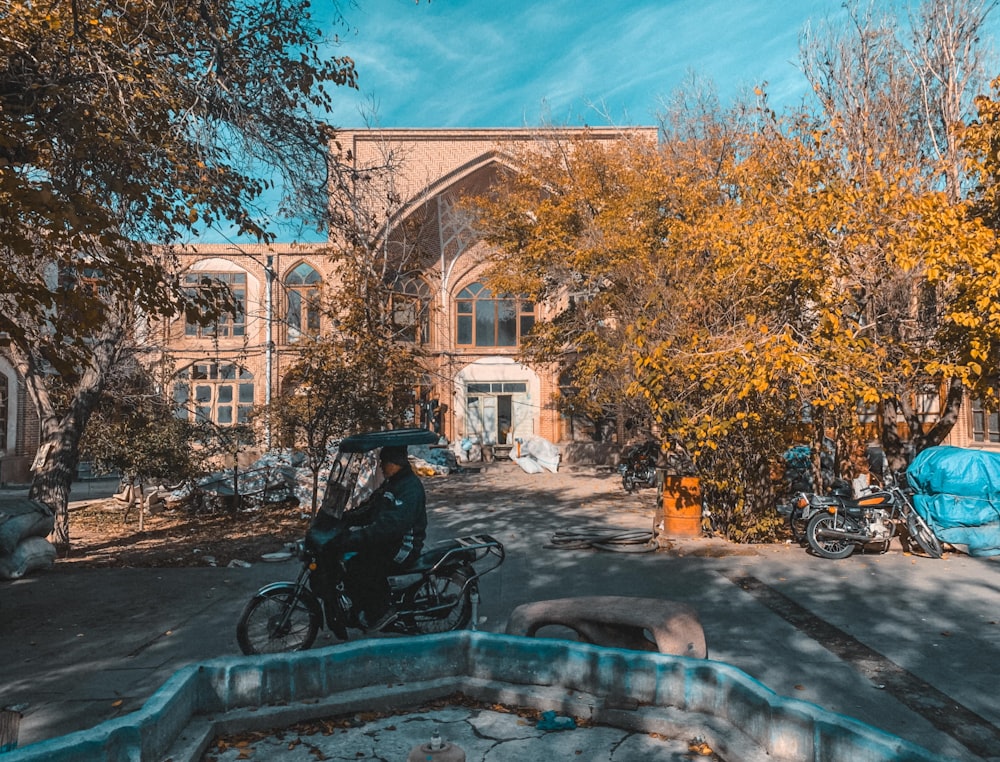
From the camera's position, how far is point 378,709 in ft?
14.9

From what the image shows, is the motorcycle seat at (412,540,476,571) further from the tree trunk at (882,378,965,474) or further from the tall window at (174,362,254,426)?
the tall window at (174,362,254,426)

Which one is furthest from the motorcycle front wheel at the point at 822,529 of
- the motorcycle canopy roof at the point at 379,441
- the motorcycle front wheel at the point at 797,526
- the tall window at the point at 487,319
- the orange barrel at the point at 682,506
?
the tall window at the point at 487,319

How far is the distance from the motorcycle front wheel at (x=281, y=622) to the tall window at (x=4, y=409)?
22.4m

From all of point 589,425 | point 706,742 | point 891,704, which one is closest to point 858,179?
point 891,704

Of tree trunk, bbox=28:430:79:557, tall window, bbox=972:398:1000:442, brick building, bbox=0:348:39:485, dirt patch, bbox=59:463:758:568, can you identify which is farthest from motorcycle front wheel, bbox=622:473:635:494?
brick building, bbox=0:348:39:485

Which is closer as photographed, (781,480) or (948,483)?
(948,483)

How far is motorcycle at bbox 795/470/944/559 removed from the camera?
9.70m

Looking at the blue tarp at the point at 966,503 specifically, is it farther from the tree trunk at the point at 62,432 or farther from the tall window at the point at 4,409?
the tall window at the point at 4,409

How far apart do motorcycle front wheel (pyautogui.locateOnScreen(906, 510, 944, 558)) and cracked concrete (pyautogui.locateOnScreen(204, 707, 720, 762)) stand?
7.24 meters

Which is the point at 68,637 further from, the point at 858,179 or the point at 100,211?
the point at 858,179

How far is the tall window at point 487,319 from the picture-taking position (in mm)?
34188

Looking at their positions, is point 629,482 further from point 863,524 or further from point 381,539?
point 381,539

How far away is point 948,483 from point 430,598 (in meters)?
7.51

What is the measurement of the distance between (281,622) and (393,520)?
108 centimetres
